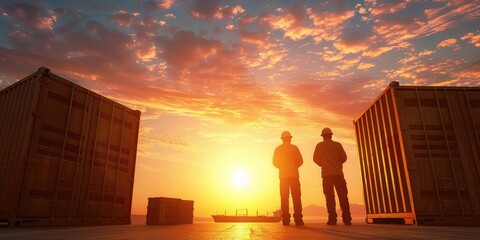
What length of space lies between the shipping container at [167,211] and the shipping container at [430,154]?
7.04 meters

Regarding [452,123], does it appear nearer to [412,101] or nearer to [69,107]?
[412,101]

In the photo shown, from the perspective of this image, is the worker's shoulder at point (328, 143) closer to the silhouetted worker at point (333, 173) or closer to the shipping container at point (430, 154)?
the silhouetted worker at point (333, 173)

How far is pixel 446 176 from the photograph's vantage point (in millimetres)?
8039

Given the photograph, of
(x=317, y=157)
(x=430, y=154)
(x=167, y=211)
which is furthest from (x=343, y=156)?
(x=167, y=211)

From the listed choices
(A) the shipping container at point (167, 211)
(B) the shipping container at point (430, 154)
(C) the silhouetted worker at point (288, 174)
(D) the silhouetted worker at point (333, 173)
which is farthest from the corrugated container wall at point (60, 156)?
(B) the shipping container at point (430, 154)

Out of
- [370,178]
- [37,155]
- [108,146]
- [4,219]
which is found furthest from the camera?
[370,178]

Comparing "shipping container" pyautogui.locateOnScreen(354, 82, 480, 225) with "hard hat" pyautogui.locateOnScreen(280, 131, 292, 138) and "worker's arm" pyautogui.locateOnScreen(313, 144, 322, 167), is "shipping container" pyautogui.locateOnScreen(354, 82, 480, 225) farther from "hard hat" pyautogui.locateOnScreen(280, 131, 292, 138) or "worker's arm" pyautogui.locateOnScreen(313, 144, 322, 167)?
"hard hat" pyautogui.locateOnScreen(280, 131, 292, 138)

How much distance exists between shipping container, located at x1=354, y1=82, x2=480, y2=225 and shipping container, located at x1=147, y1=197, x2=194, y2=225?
704 cm

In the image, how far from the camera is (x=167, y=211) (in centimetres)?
1027

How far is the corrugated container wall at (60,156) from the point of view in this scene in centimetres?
706

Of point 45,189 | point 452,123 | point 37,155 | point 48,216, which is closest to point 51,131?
point 37,155

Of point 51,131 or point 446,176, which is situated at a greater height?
point 51,131

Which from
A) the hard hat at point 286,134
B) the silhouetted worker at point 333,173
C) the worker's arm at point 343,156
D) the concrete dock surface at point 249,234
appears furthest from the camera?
the hard hat at point 286,134

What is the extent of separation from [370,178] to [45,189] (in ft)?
33.9
